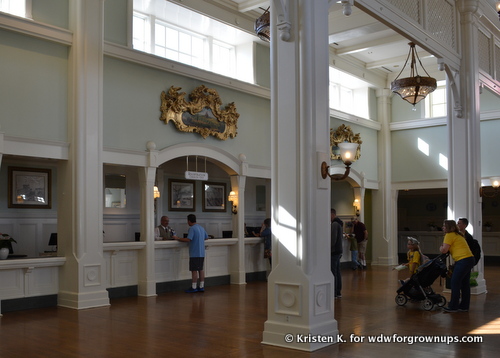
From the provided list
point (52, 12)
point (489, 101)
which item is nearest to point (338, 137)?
point (489, 101)

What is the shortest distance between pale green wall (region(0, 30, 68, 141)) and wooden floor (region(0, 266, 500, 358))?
306 centimetres

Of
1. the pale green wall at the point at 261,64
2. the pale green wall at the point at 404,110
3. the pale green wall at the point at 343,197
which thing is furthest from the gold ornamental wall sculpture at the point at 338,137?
the pale green wall at the point at 261,64

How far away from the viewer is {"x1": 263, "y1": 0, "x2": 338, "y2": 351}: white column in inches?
253

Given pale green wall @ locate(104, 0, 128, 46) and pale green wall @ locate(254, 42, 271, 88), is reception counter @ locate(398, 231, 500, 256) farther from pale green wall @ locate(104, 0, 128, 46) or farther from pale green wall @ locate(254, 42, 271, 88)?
pale green wall @ locate(104, 0, 128, 46)

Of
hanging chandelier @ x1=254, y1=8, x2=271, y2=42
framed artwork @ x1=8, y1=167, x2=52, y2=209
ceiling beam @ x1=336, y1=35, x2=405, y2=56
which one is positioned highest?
ceiling beam @ x1=336, y1=35, x2=405, y2=56

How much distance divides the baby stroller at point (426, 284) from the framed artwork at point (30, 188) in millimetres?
7533

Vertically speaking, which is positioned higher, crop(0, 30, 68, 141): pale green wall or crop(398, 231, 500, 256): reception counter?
crop(0, 30, 68, 141): pale green wall

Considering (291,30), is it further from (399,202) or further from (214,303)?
(399,202)

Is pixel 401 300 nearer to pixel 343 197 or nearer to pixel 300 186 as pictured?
pixel 300 186

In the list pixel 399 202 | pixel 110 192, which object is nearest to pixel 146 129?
pixel 110 192

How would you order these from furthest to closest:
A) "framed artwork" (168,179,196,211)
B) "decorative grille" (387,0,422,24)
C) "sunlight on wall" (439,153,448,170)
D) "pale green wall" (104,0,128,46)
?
"sunlight on wall" (439,153,448,170)
"framed artwork" (168,179,196,211)
"pale green wall" (104,0,128,46)
"decorative grille" (387,0,422,24)

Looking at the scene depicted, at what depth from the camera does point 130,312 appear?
9016 mm

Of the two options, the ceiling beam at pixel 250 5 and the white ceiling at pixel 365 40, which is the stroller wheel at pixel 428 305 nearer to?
the white ceiling at pixel 365 40

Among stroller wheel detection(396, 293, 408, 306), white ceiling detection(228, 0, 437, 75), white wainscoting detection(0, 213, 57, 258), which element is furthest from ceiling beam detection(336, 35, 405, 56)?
white wainscoting detection(0, 213, 57, 258)
